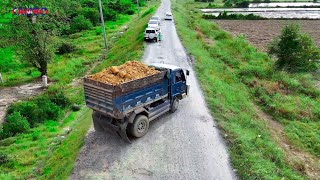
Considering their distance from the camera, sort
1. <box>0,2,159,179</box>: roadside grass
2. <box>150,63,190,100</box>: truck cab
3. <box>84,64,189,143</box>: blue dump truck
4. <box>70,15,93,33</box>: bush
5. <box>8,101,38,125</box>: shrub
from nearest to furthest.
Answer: <box>84,64,189,143</box>: blue dump truck < <box>0,2,159,179</box>: roadside grass < <box>150,63,190,100</box>: truck cab < <box>8,101,38,125</box>: shrub < <box>70,15,93,33</box>: bush

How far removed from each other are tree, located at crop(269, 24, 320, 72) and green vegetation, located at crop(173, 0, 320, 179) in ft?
3.94

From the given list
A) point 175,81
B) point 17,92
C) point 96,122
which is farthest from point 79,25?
point 96,122

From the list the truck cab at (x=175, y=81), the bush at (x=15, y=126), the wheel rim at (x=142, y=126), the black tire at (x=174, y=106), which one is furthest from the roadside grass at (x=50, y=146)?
the truck cab at (x=175, y=81)

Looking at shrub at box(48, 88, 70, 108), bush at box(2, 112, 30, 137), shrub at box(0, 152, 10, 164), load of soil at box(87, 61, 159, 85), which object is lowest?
shrub at box(0, 152, 10, 164)

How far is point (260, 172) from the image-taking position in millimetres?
10750

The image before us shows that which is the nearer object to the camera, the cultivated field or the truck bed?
the truck bed

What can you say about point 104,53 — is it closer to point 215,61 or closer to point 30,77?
point 30,77

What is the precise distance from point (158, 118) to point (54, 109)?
30.7 ft

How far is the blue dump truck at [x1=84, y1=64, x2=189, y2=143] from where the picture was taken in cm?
1134

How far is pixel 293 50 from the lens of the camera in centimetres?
2662

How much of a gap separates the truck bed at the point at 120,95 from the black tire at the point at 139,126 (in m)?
0.67

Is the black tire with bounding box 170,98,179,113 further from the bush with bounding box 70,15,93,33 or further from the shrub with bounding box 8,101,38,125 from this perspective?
the bush with bounding box 70,15,93,33

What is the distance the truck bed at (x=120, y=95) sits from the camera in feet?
36.7

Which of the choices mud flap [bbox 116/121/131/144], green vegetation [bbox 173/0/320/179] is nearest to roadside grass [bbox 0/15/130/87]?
green vegetation [bbox 173/0/320/179]
